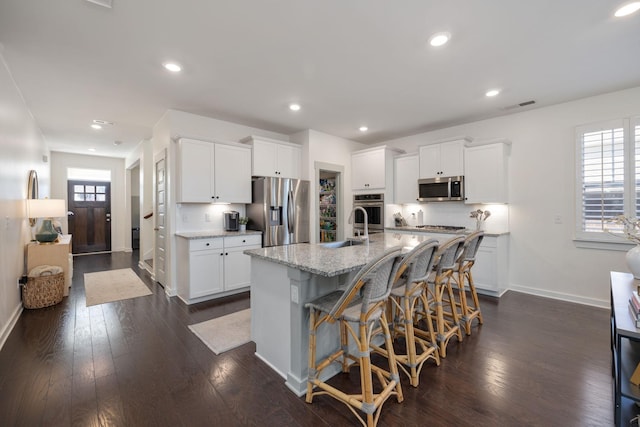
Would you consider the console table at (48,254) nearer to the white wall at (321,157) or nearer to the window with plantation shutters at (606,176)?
the white wall at (321,157)

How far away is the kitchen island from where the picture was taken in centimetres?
189

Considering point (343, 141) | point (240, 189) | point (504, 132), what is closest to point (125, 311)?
point (240, 189)

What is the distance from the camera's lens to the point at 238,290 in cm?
419

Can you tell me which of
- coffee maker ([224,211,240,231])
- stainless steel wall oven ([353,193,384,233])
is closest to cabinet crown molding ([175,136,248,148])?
coffee maker ([224,211,240,231])

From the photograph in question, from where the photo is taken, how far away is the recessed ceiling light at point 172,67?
2.74 m

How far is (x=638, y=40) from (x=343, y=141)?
3985mm

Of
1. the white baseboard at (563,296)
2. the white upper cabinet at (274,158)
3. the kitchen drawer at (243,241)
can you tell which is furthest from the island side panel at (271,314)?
the white baseboard at (563,296)

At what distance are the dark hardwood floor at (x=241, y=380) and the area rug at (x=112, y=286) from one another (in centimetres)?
74

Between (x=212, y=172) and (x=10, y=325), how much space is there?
2.71 m

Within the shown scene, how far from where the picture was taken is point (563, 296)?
383cm

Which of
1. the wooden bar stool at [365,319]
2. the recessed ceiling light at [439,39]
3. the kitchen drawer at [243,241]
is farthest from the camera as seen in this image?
the kitchen drawer at [243,241]

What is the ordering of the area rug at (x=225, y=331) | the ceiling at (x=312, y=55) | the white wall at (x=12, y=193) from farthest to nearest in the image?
the white wall at (x=12, y=193) → the area rug at (x=225, y=331) → the ceiling at (x=312, y=55)

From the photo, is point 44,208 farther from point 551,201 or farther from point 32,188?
point 551,201

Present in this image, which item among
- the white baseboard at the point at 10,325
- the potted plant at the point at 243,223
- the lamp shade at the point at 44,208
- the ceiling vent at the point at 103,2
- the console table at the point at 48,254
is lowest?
the white baseboard at the point at 10,325
